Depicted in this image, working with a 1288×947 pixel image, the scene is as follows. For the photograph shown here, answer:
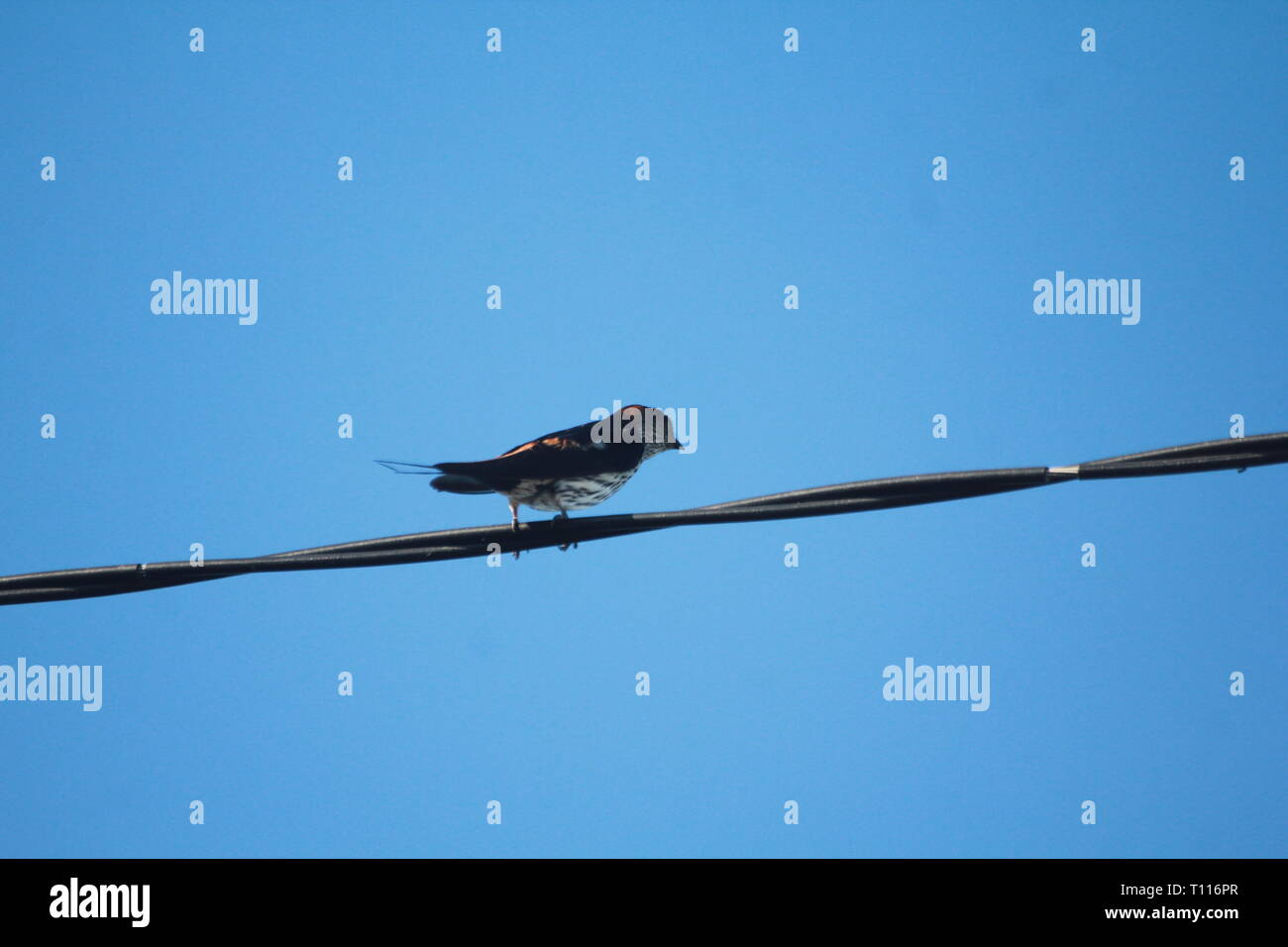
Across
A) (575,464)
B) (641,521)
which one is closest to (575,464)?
(575,464)

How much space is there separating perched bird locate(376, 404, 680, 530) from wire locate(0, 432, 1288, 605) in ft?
4.75

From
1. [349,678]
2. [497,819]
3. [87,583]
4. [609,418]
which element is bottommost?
[497,819]

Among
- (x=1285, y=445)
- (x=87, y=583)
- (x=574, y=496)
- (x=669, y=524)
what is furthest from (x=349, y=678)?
(x=1285, y=445)

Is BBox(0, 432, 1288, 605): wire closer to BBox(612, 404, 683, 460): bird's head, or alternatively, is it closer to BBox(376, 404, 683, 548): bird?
BBox(376, 404, 683, 548): bird

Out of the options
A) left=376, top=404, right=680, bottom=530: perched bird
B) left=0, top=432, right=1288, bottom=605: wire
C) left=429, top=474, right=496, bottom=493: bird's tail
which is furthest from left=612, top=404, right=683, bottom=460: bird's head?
left=0, top=432, right=1288, bottom=605: wire

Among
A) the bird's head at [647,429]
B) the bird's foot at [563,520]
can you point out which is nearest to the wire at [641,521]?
the bird's foot at [563,520]

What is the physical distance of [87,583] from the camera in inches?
177

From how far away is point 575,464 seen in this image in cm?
653

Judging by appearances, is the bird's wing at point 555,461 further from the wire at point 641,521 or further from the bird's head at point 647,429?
the wire at point 641,521

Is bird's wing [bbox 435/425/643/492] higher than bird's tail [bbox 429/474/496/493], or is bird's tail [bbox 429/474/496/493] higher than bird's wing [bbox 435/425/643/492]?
bird's wing [bbox 435/425/643/492]

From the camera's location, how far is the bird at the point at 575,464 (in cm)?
612

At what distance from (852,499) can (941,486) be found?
31 centimetres

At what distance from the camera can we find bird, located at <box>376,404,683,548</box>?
6117 mm

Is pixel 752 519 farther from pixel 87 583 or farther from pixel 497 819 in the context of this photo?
pixel 497 819
